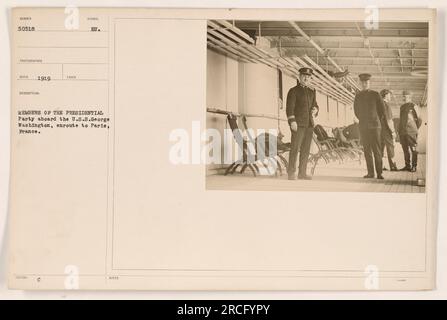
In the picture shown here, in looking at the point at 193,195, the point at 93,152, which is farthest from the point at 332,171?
the point at 93,152

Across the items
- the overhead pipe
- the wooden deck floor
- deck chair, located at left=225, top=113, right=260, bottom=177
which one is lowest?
the wooden deck floor

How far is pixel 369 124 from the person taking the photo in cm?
120

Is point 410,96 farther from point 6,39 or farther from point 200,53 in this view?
point 6,39

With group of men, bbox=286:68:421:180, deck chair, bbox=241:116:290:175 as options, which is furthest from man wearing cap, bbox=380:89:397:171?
deck chair, bbox=241:116:290:175

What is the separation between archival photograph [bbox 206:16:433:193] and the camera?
1180 mm

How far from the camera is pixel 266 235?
46.8 inches

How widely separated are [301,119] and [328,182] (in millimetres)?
172

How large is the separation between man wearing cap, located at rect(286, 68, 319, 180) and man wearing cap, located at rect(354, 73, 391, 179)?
115 mm

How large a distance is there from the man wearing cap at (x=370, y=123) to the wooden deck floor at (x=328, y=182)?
0.07 feet

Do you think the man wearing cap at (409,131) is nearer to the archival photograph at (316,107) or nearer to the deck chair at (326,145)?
the archival photograph at (316,107)

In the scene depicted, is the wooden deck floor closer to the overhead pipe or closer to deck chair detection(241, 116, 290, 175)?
deck chair detection(241, 116, 290, 175)

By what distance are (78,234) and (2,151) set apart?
0.29m

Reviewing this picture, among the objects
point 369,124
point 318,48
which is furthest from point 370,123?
point 318,48

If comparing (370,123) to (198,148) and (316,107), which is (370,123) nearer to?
(316,107)
